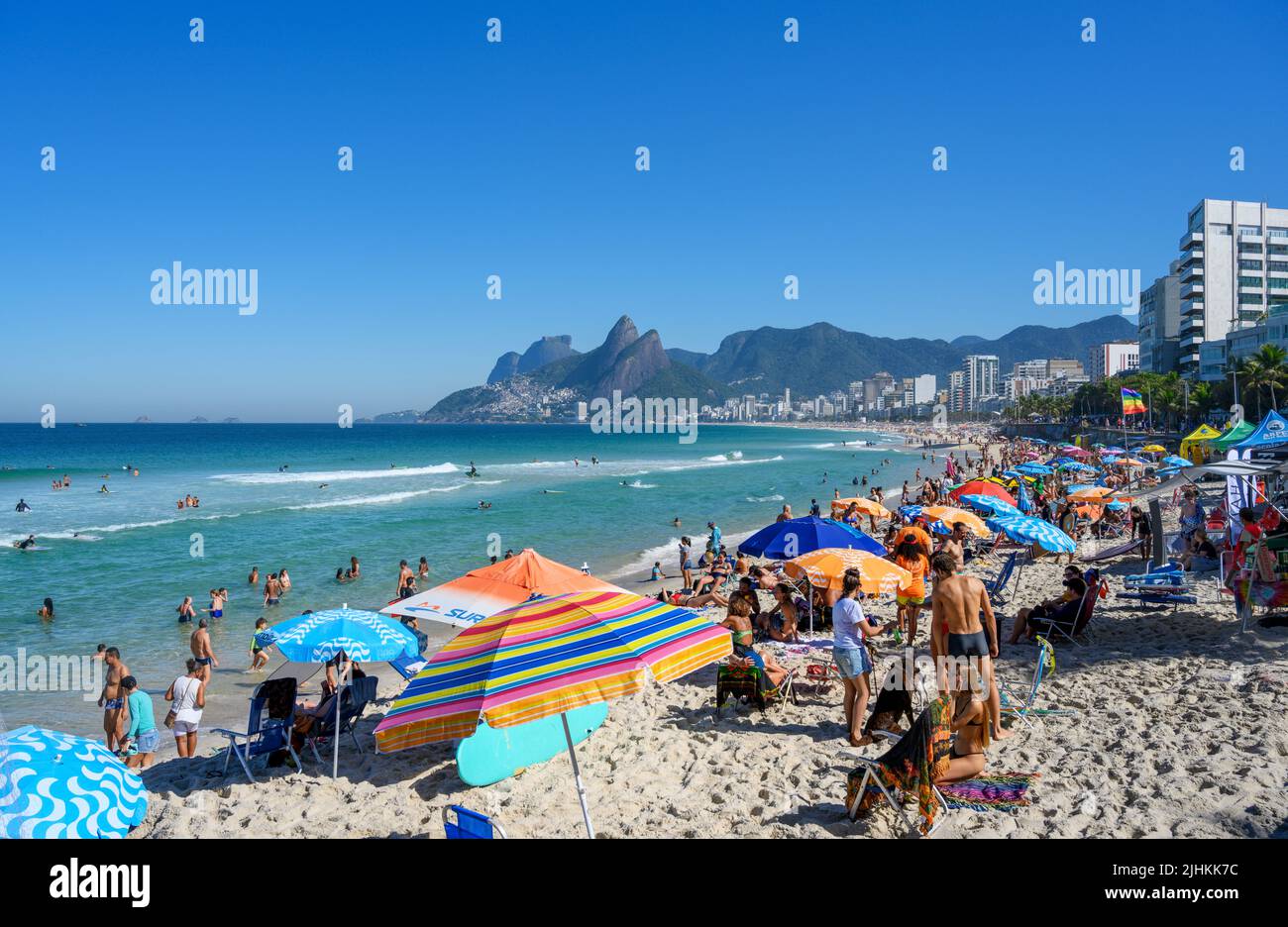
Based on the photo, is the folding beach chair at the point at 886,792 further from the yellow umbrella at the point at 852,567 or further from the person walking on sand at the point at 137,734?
the person walking on sand at the point at 137,734

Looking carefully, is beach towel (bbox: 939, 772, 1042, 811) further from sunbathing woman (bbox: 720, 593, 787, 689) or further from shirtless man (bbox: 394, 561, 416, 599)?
shirtless man (bbox: 394, 561, 416, 599)

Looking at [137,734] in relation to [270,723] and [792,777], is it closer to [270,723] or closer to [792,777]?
[270,723]

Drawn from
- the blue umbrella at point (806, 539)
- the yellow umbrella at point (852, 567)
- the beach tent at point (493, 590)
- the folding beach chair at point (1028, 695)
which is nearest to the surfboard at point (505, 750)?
the beach tent at point (493, 590)

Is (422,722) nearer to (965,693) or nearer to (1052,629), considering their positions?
(965,693)

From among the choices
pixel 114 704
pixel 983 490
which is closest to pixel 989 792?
pixel 114 704

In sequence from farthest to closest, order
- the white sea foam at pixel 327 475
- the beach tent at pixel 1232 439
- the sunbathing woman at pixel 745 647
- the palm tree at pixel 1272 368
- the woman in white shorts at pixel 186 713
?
the white sea foam at pixel 327 475, the palm tree at pixel 1272 368, the beach tent at pixel 1232 439, the woman in white shorts at pixel 186 713, the sunbathing woman at pixel 745 647

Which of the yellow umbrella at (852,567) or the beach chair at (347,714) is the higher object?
the yellow umbrella at (852,567)
